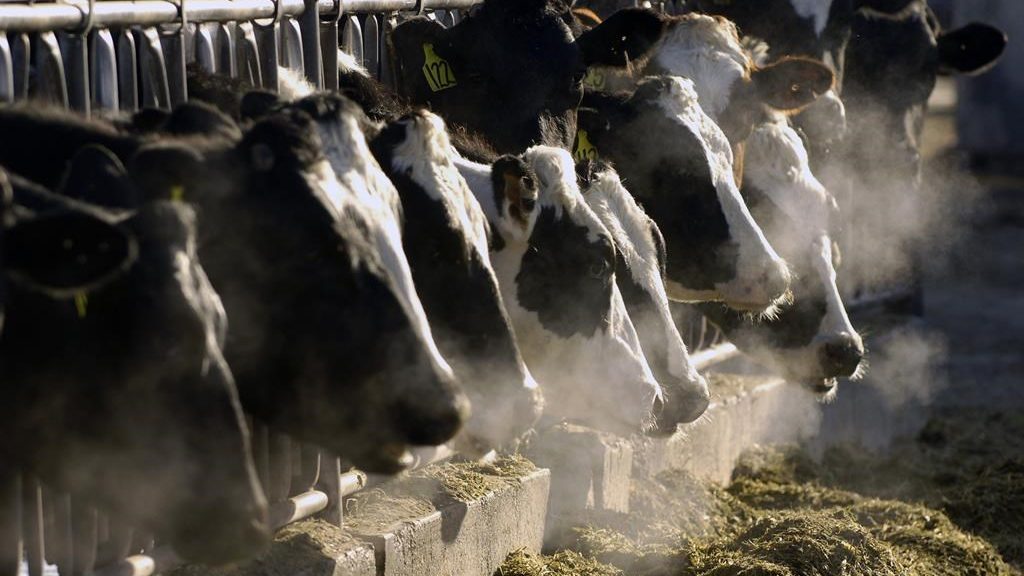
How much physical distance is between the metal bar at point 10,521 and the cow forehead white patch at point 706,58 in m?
4.19

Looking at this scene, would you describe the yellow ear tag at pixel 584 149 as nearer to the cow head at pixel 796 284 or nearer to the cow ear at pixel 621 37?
the cow ear at pixel 621 37

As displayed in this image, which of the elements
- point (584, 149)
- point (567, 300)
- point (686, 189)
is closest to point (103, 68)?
point (567, 300)

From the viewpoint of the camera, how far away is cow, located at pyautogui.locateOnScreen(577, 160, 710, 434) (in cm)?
588

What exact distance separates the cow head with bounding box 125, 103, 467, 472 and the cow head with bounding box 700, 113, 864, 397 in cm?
386

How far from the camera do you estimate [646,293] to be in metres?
5.89

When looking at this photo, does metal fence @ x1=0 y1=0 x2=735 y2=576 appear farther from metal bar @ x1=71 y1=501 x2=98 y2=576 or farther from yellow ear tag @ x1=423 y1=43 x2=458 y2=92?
yellow ear tag @ x1=423 y1=43 x2=458 y2=92

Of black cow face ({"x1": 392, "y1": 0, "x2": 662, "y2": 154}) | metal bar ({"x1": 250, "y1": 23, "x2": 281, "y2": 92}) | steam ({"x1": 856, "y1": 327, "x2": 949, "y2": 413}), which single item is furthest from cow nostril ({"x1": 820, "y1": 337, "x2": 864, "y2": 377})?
metal bar ({"x1": 250, "y1": 23, "x2": 281, "y2": 92})

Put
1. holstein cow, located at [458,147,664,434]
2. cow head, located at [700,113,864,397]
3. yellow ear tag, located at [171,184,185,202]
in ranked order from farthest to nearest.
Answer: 1. cow head, located at [700,113,864,397]
2. holstein cow, located at [458,147,664,434]
3. yellow ear tag, located at [171,184,185,202]

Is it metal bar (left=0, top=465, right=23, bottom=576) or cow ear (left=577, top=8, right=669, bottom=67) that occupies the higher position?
cow ear (left=577, top=8, right=669, bottom=67)

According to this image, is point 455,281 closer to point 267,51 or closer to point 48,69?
point 267,51

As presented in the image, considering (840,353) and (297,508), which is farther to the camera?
(840,353)


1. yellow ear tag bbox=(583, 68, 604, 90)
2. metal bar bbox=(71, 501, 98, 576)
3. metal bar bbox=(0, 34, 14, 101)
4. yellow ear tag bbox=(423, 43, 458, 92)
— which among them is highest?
metal bar bbox=(0, 34, 14, 101)

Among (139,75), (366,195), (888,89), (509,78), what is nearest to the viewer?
(366,195)

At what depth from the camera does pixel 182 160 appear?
146 inches
